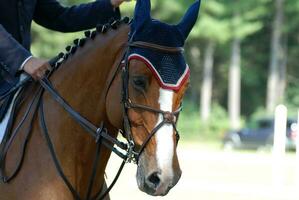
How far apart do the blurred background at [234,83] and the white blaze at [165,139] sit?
1216 centimetres

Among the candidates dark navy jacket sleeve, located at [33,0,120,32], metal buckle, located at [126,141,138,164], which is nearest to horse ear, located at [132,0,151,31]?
metal buckle, located at [126,141,138,164]

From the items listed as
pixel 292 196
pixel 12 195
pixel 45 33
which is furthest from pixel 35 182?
pixel 45 33

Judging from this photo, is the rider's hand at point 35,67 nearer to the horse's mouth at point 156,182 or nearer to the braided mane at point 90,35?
the braided mane at point 90,35

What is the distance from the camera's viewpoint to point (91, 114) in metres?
4.22

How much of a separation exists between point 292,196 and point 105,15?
9.22 metres

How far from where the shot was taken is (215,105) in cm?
5481

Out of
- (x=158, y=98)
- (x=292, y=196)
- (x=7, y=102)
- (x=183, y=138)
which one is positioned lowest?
(x=183, y=138)

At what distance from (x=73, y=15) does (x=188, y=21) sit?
1222 millimetres

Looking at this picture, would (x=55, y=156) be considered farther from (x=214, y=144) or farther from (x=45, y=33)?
(x=45, y=33)

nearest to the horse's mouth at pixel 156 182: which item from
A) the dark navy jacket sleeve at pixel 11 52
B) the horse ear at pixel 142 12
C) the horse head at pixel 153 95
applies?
the horse head at pixel 153 95

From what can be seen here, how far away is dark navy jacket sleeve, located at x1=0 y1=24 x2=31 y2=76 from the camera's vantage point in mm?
4324

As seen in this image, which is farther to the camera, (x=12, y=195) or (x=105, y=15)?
(x=105, y=15)

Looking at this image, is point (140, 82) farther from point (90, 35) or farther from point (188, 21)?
point (90, 35)

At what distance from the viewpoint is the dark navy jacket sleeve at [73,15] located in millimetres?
4926
